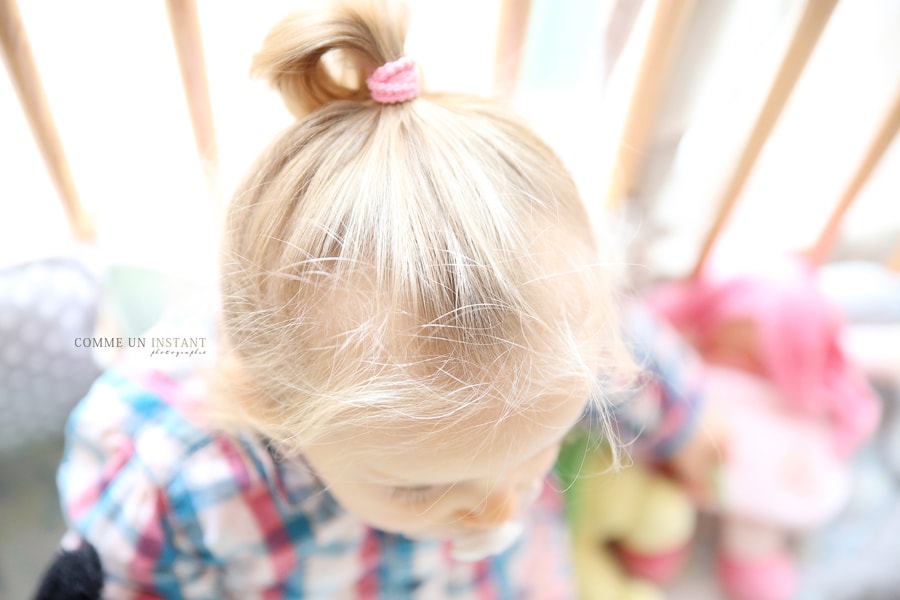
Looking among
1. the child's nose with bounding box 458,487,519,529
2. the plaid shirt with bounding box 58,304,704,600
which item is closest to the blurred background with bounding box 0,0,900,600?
the plaid shirt with bounding box 58,304,704,600

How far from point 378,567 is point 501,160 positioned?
0.47 metres

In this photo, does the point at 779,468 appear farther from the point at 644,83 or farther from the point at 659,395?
the point at 644,83

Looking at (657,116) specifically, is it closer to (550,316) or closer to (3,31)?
(550,316)

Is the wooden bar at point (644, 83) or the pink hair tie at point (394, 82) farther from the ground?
the pink hair tie at point (394, 82)

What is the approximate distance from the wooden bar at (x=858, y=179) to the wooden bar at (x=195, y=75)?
2.60 ft

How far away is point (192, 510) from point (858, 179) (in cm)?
90

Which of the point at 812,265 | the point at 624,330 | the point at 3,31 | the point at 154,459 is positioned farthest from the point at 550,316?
the point at 812,265

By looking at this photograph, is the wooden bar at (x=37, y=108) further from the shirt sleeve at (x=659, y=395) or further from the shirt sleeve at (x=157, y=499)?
the shirt sleeve at (x=659, y=395)

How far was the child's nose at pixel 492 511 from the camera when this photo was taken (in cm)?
53

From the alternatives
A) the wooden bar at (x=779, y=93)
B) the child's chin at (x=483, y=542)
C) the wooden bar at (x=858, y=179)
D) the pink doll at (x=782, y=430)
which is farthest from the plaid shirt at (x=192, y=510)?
the wooden bar at (x=858, y=179)

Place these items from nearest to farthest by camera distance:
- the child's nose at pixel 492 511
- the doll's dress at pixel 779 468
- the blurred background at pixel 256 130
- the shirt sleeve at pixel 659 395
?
the child's nose at pixel 492 511 → the blurred background at pixel 256 130 → the shirt sleeve at pixel 659 395 → the doll's dress at pixel 779 468

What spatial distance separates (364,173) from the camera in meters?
0.45

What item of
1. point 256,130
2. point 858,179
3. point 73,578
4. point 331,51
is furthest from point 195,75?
point 858,179

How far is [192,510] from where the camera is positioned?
62cm
